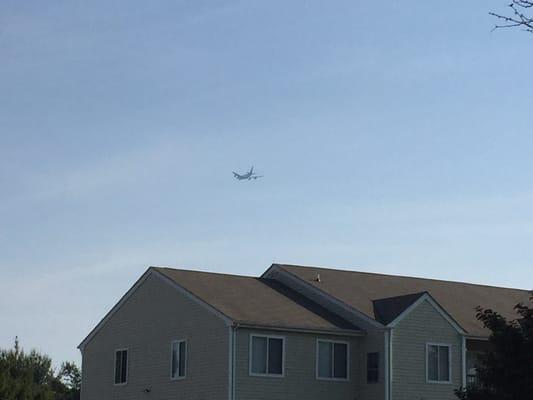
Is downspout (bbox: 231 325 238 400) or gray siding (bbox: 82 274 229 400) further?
gray siding (bbox: 82 274 229 400)

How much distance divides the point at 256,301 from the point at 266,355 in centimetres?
283

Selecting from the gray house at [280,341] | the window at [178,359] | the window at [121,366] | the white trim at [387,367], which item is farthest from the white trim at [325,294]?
the window at [121,366]

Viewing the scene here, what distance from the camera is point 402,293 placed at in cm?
4778

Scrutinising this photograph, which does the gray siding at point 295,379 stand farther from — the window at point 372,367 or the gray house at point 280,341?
the window at point 372,367

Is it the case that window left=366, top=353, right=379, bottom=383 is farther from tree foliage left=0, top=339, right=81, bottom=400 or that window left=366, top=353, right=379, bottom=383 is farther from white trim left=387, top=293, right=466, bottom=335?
tree foliage left=0, top=339, right=81, bottom=400

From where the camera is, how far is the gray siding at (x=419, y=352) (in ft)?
138

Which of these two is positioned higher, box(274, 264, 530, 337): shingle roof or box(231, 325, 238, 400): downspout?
box(274, 264, 530, 337): shingle roof

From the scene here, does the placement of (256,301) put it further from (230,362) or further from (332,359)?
(230,362)

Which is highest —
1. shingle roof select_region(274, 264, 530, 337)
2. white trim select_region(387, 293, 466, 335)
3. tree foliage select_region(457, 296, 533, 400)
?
shingle roof select_region(274, 264, 530, 337)

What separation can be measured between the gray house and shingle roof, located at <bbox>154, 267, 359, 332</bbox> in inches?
1.9

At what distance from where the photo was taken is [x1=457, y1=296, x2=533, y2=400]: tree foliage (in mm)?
27531

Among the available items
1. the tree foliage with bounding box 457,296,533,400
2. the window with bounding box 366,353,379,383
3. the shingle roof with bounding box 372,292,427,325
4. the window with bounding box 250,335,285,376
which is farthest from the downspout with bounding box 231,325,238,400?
the tree foliage with bounding box 457,296,533,400

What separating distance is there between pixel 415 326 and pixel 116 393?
11.6 meters

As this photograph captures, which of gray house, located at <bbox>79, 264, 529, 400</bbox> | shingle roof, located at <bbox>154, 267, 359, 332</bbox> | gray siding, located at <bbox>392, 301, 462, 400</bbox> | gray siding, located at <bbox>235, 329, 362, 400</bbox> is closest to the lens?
gray siding, located at <bbox>235, 329, 362, 400</bbox>
